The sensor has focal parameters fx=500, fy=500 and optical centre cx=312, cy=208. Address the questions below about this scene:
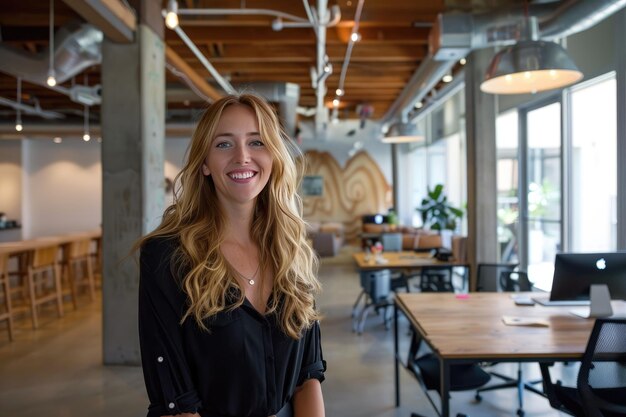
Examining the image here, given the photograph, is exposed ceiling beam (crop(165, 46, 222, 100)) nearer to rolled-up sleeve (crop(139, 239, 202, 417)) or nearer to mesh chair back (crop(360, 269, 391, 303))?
mesh chair back (crop(360, 269, 391, 303))

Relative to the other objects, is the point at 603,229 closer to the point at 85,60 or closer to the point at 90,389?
the point at 90,389

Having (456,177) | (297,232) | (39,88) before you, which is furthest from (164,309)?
(456,177)

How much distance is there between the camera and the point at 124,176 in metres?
4.91

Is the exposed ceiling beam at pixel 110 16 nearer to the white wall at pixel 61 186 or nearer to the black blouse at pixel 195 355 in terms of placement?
the black blouse at pixel 195 355

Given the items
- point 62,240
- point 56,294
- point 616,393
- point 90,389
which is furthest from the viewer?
point 62,240

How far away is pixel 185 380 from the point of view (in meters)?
1.38

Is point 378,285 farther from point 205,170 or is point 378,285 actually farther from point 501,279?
point 205,170

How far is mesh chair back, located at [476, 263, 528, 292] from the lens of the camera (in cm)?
487

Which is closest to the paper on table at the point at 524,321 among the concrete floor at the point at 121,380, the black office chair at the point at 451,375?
the black office chair at the point at 451,375

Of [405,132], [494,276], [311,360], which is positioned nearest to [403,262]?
[494,276]

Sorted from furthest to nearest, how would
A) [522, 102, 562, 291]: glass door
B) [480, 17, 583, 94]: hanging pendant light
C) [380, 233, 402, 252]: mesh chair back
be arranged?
[380, 233, 402, 252]: mesh chair back → [522, 102, 562, 291]: glass door → [480, 17, 583, 94]: hanging pendant light

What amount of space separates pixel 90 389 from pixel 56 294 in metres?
3.28

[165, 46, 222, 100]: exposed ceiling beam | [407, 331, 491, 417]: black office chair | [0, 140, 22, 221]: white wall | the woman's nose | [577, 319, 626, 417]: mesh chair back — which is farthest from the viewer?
[0, 140, 22, 221]: white wall

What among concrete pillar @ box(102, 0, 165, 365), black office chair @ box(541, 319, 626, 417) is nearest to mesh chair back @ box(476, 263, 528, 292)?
black office chair @ box(541, 319, 626, 417)
